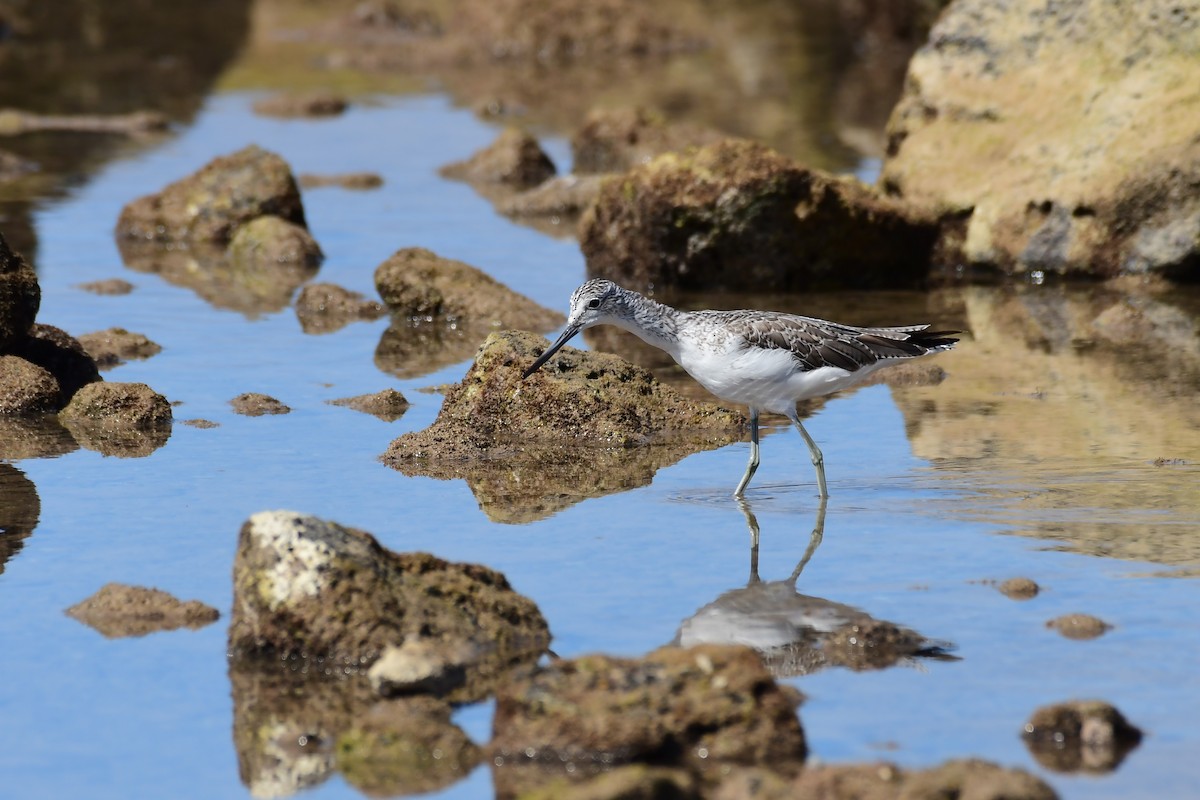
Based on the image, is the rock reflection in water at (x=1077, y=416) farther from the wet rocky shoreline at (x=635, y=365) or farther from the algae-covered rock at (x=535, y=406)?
the algae-covered rock at (x=535, y=406)

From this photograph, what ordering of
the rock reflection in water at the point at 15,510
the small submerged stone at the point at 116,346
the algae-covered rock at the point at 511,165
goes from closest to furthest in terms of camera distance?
1. the rock reflection in water at the point at 15,510
2. the small submerged stone at the point at 116,346
3. the algae-covered rock at the point at 511,165

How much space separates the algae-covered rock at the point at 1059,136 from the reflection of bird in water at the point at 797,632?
30.7 feet

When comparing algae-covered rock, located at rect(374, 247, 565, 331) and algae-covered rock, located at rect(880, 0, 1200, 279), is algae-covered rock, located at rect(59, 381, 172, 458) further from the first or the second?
algae-covered rock, located at rect(880, 0, 1200, 279)

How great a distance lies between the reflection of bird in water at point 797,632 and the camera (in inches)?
319

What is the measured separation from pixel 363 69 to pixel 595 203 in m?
22.0

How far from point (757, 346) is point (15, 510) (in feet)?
15.1

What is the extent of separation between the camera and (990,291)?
17641mm

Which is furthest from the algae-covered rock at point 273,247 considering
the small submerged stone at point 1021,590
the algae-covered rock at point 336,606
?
the small submerged stone at point 1021,590

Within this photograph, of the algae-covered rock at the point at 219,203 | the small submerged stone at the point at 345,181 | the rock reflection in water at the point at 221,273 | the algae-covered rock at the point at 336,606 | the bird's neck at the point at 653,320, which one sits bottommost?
the algae-covered rock at the point at 336,606

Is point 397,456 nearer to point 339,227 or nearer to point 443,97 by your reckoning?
point 339,227

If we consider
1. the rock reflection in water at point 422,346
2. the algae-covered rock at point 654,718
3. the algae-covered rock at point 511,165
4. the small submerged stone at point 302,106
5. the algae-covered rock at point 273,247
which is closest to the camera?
the algae-covered rock at point 654,718

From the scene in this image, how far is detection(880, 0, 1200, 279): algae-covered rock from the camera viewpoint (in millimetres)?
17172

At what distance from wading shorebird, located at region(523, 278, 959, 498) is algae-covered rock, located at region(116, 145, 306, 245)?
959 cm

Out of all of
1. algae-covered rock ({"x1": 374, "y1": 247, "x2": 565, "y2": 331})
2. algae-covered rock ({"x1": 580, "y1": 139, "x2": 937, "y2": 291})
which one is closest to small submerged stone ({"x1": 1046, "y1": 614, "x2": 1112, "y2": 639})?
algae-covered rock ({"x1": 374, "y1": 247, "x2": 565, "y2": 331})
